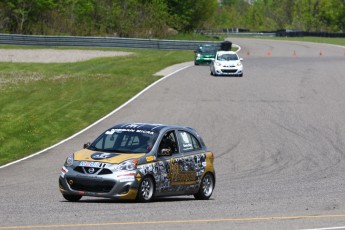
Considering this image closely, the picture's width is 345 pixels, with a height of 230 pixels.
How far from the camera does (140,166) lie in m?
15.4

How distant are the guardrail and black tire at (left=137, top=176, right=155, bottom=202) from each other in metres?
50.5

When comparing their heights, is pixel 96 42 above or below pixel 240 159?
below

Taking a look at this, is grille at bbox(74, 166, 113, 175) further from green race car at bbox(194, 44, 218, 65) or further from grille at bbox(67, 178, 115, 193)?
green race car at bbox(194, 44, 218, 65)

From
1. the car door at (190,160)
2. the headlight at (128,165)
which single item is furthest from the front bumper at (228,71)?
the headlight at (128,165)

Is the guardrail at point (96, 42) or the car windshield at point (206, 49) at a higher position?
the car windshield at point (206, 49)

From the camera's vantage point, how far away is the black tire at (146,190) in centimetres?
1538

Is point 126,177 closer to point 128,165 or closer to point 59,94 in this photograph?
point 128,165

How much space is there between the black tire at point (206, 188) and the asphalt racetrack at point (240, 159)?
22 cm

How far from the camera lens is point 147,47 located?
66562 millimetres

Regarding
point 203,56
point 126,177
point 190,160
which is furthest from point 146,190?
point 203,56

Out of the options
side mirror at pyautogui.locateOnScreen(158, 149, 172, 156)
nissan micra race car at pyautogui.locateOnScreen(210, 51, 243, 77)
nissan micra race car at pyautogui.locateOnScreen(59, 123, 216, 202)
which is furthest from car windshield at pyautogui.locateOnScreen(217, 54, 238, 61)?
side mirror at pyautogui.locateOnScreen(158, 149, 172, 156)

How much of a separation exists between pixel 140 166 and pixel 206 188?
2521 mm

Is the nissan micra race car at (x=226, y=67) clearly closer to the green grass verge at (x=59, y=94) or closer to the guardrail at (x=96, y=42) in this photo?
the green grass verge at (x=59, y=94)

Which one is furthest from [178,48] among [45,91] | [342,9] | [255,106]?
[342,9]
